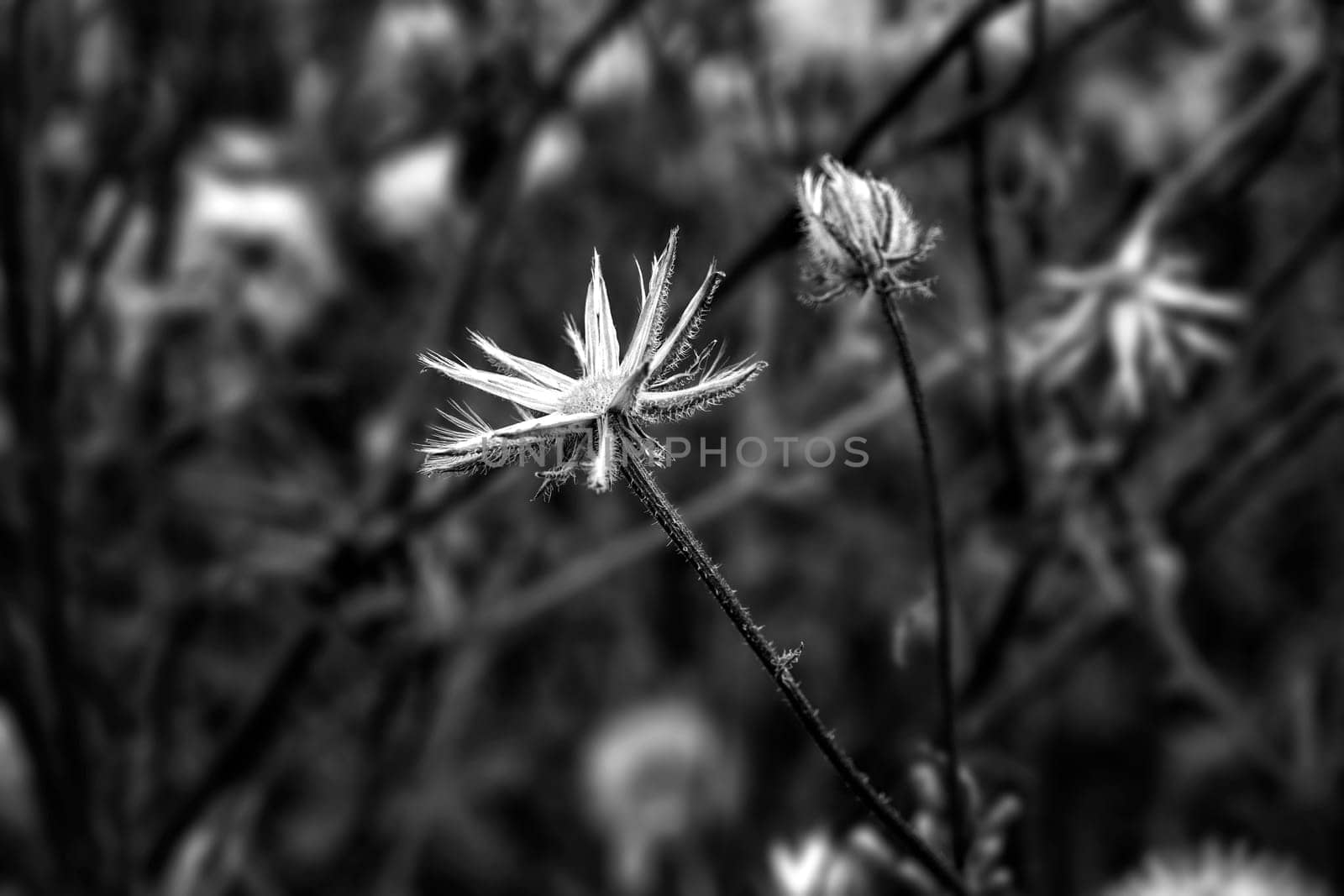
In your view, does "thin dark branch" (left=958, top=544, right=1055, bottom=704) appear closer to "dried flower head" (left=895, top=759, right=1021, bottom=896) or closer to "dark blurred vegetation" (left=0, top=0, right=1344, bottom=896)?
"dark blurred vegetation" (left=0, top=0, right=1344, bottom=896)

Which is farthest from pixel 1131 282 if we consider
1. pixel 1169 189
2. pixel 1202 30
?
pixel 1202 30

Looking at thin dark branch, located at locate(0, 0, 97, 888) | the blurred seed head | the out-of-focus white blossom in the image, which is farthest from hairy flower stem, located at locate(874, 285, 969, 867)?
the out-of-focus white blossom

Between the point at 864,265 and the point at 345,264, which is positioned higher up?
the point at 345,264

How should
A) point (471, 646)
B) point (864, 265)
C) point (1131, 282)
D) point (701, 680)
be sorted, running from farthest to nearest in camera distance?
point (701, 680), point (471, 646), point (1131, 282), point (864, 265)

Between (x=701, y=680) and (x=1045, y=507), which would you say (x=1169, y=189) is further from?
(x=701, y=680)

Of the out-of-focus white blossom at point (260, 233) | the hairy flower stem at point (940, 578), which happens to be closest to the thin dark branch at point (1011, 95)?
the hairy flower stem at point (940, 578)

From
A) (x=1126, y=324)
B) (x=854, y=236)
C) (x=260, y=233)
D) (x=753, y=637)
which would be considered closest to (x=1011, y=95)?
→ (x=1126, y=324)
